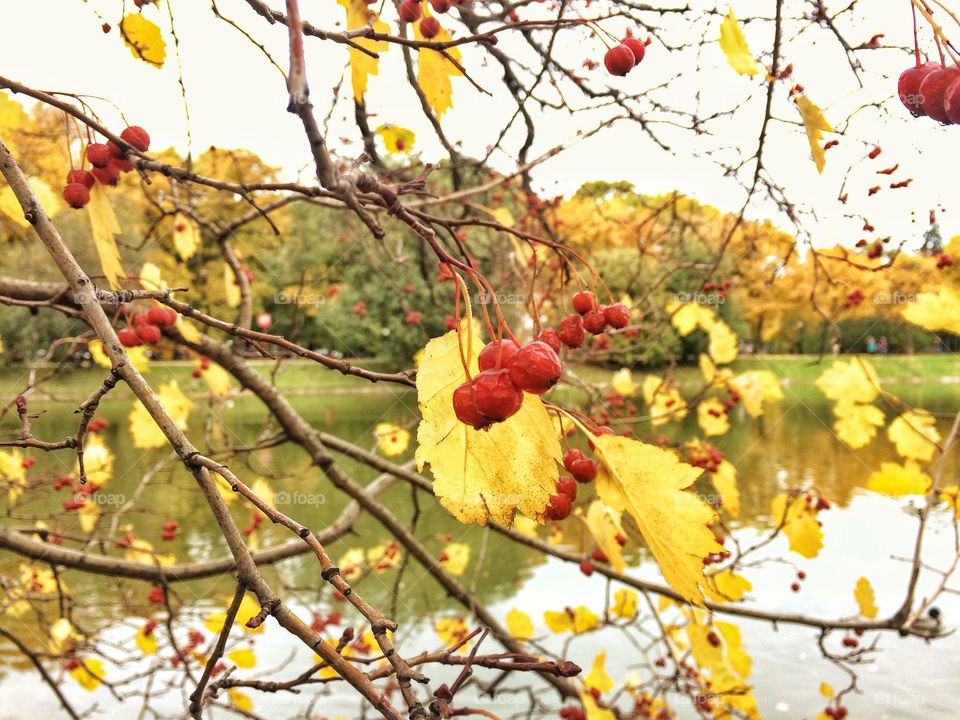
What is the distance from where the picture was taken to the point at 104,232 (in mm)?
769

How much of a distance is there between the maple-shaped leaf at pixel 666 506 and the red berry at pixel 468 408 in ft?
0.40

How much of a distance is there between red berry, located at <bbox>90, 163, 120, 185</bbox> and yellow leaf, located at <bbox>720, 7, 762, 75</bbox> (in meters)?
0.66

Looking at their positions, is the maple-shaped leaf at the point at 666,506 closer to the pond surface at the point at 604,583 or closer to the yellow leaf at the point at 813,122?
the yellow leaf at the point at 813,122

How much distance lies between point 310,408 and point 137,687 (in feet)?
22.9

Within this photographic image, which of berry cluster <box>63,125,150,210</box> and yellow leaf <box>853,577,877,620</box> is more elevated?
berry cluster <box>63,125,150,210</box>

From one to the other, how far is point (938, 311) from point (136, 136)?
1708 millimetres

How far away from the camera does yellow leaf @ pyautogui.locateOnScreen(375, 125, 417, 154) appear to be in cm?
152

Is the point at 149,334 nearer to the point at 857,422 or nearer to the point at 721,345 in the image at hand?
the point at 721,345

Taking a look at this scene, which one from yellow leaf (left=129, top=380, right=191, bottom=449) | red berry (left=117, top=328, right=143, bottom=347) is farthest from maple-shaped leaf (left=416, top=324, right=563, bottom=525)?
yellow leaf (left=129, top=380, right=191, bottom=449)

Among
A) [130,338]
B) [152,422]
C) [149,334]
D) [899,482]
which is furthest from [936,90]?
[152,422]

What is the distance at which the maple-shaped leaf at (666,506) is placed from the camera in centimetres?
48

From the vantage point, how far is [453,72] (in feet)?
3.00

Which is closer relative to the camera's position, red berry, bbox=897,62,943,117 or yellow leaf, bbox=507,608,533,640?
red berry, bbox=897,62,943,117

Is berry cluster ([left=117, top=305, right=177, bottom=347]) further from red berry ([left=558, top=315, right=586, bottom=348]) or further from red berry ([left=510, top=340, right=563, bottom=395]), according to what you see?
red berry ([left=510, top=340, right=563, bottom=395])
